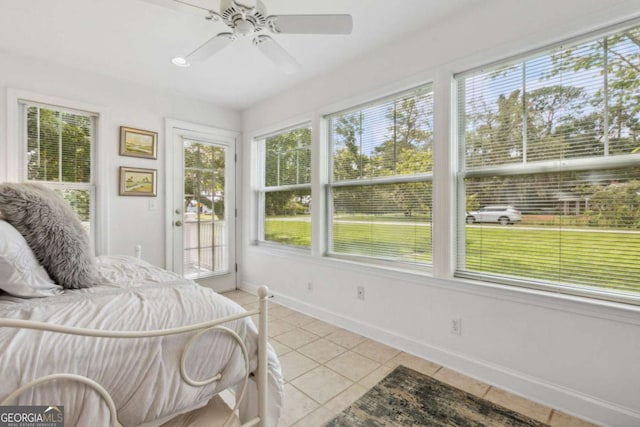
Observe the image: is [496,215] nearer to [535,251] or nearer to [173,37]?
[535,251]

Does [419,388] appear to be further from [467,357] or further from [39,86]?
[39,86]

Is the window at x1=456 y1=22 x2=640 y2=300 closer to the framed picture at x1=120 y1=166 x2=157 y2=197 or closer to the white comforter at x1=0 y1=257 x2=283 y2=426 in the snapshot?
the white comforter at x1=0 y1=257 x2=283 y2=426

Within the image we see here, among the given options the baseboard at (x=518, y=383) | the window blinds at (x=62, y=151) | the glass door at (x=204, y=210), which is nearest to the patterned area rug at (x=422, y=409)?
the baseboard at (x=518, y=383)

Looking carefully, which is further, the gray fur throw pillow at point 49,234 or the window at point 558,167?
the window at point 558,167

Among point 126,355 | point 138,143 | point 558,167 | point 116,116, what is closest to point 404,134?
point 558,167

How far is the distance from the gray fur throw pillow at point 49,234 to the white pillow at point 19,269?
49 millimetres

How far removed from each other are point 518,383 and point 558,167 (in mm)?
1325

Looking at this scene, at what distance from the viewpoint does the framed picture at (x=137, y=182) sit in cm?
312

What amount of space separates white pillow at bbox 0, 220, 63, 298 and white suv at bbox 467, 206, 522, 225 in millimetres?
2387

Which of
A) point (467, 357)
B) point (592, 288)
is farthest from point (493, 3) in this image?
point (467, 357)

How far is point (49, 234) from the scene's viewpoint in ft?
4.48

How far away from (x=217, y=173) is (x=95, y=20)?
1.99 m

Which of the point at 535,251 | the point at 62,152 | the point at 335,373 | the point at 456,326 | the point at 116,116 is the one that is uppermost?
the point at 116,116

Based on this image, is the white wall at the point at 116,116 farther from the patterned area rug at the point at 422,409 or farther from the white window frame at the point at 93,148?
the patterned area rug at the point at 422,409
